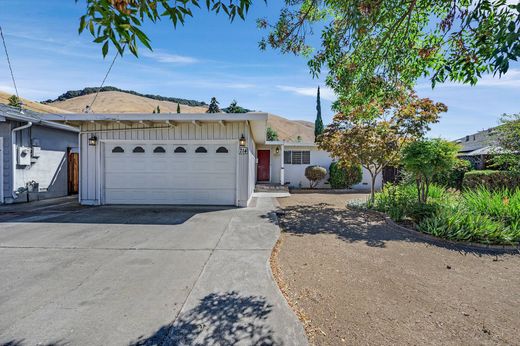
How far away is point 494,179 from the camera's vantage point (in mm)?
10289

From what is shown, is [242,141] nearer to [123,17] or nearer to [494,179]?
[123,17]

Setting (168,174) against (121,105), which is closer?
(168,174)

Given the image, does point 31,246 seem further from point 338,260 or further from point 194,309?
point 338,260

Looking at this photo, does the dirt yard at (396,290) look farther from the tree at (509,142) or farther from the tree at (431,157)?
the tree at (509,142)

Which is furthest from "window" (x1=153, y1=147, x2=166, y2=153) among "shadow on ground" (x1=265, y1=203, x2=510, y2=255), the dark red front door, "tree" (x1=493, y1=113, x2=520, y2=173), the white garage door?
"tree" (x1=493, y1=113, x2=520, y2=173)

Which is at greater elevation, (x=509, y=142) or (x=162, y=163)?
(x=509, y=142)

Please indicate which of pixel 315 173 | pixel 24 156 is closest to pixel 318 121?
pixel 315 173

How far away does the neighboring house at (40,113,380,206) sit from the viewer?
355 inches

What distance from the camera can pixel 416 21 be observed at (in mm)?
4625

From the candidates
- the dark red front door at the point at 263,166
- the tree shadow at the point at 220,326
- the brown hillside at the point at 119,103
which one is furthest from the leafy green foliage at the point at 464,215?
the brown hillside at the point at 119,103

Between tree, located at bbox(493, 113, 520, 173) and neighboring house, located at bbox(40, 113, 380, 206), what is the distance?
408 inches

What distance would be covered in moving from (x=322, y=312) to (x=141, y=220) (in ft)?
18.2

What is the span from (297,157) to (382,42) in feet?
39.9

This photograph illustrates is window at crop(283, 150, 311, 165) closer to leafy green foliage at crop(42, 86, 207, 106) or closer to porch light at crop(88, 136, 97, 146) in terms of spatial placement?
porch light at crop(88, 136, 97, 146)
